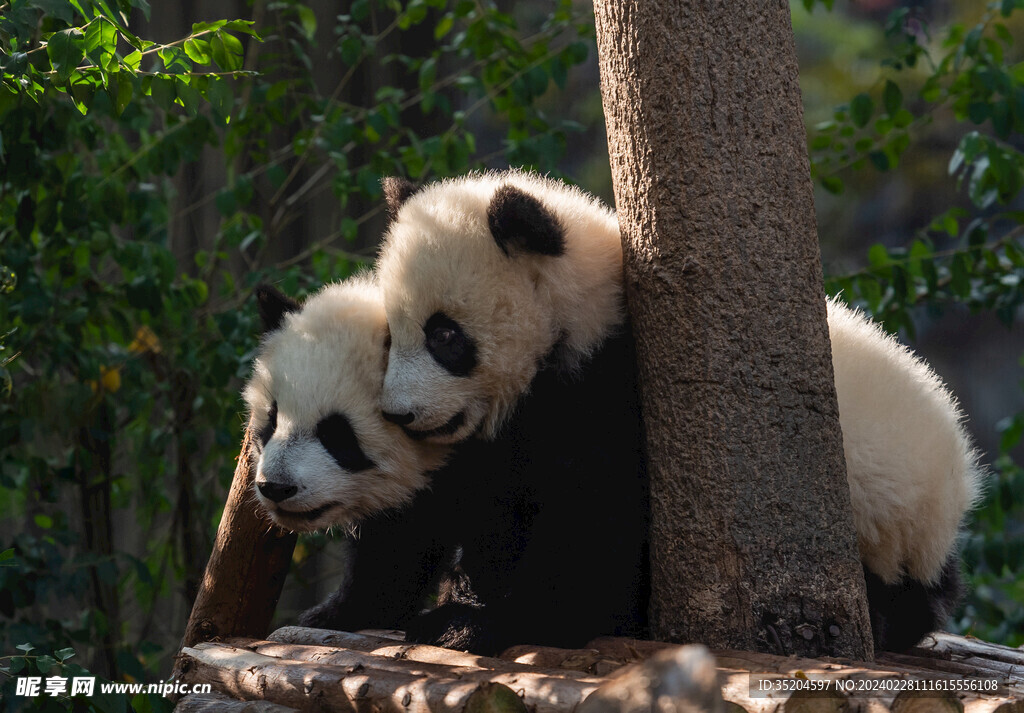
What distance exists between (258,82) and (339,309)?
1.74m

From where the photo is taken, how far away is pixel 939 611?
2.46 m

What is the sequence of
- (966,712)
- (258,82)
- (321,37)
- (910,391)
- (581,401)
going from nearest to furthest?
(966,712) < (581,401) < (910,391) < (258,82) < (321,37)

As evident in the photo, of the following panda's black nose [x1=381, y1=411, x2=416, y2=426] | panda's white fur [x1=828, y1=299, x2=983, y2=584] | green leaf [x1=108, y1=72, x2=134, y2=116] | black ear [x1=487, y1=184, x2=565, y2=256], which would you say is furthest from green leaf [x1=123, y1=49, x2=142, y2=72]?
panda's white fur [x1=828, y1=299, x2=983, y2=584]

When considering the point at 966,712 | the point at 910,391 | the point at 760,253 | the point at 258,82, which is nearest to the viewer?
the point at 966,712

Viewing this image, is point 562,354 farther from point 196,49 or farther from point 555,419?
point 196,49

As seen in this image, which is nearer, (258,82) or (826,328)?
(826,328)

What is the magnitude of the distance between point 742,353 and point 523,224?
57 cm

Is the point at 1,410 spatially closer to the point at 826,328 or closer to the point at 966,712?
the point at 826,328

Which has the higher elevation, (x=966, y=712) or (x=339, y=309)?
(x=339, y=309)

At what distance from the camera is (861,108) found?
137 inches

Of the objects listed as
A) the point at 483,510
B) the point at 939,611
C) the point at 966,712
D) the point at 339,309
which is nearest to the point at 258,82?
the point at 339,309

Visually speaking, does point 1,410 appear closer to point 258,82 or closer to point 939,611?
point 258,82

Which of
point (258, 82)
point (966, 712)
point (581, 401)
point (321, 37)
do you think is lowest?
point (966, 712)

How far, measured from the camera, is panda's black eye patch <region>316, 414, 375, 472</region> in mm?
2348
